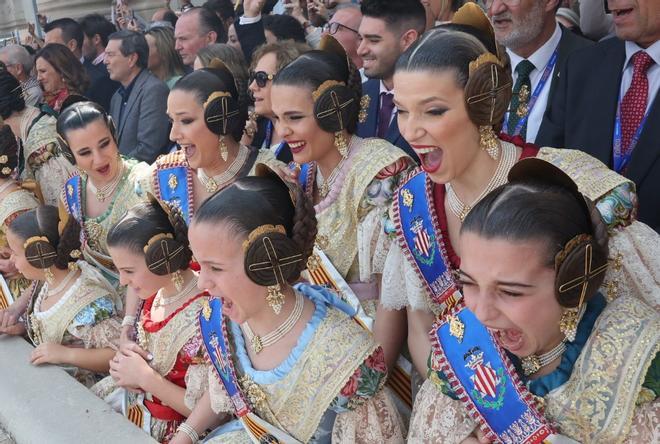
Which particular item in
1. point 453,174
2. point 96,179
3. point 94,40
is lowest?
point 94,40

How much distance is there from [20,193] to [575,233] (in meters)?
3.85

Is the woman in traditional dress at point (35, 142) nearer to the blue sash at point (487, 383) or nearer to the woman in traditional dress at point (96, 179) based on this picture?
the woman in traditional dress at point (96, 179)

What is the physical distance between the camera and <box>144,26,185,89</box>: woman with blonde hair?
710 centimetres

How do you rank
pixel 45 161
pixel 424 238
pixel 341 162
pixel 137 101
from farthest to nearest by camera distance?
pixel 137 101
pixel 45 161
pixel 341 162
pixel 424 238

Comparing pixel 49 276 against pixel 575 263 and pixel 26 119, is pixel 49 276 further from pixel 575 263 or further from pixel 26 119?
pixel 575 263

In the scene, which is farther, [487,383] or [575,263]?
[487,383]

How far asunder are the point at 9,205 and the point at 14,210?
6cm

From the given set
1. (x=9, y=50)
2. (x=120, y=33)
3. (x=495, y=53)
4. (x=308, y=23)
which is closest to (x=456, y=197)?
(x=495, y=53)

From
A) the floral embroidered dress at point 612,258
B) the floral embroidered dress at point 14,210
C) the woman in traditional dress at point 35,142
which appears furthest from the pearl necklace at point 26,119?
the floral embroidered dress at point 612,258

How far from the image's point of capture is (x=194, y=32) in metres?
6.97

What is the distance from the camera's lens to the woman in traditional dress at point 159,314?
10.6ft

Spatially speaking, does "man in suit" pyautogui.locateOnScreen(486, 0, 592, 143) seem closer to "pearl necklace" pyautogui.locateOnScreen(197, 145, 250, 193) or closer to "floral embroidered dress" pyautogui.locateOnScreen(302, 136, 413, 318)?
"floral embroidered dress" pyautogui.locateOnScreen(302, 136, 413, 318)

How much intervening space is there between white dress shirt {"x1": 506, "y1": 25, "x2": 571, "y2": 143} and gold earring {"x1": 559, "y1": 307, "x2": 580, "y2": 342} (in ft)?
5.69

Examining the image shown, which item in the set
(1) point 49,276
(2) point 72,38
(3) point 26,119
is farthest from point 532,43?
(2) point 72,38
